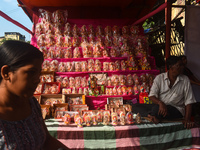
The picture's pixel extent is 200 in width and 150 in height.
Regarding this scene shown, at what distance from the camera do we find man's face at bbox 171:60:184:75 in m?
2.16

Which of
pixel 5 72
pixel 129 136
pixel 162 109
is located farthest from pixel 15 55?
pixel 162 109

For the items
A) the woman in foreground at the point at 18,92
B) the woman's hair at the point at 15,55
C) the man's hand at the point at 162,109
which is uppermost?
the woman's hair at the point at 15,55

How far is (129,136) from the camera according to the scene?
2057 millimetres

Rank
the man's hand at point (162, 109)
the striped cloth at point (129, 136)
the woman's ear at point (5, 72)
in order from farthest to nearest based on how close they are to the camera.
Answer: the man's hand at point (162, 109)
the striped cloth at point (129, 136)
the woman's ear at point (5, 72)

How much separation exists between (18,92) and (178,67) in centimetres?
203

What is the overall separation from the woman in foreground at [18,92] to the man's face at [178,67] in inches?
75.2

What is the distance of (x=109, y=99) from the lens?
3.21m

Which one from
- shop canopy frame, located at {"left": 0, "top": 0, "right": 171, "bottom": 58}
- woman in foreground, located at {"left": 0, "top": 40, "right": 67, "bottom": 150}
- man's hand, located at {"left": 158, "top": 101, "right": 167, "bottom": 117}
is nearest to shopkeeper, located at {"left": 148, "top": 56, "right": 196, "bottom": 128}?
man's hand, located at {"left": 158, "top": 101, "right": 167, "bottom": 117}

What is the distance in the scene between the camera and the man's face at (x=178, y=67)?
2162 mm

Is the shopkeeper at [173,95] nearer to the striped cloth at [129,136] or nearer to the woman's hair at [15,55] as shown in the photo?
the striped cloth at [129,136]

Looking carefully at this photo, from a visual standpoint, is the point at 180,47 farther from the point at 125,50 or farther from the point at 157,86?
the point at 157,86

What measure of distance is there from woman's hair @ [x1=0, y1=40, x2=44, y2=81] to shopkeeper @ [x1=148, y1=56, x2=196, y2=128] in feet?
6.25

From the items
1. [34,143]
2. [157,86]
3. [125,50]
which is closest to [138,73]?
[125,50]

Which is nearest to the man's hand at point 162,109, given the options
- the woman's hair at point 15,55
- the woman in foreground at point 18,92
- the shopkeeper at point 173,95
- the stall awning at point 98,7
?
the shopkeeper at point 173,95
